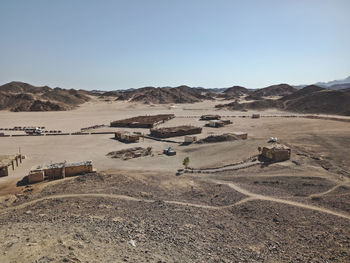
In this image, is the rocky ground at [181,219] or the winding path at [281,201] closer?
the rocky ground at [181,219]

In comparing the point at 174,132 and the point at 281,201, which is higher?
the point at 174,132

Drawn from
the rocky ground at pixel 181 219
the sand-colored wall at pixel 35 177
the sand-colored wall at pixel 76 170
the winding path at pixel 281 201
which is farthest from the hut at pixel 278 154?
the sand-colored wall at pixel 35 177

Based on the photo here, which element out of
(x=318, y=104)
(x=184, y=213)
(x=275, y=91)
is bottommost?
(x=184, y=213)

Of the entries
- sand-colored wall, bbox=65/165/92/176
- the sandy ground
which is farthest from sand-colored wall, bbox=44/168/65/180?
the sandy ground

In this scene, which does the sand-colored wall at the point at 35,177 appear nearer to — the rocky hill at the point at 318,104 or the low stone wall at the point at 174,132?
the low stone wall at the point at 174,132

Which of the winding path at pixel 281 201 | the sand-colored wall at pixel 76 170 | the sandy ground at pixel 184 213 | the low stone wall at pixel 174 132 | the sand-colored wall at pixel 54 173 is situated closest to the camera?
the sandy ground at pixel 184 213

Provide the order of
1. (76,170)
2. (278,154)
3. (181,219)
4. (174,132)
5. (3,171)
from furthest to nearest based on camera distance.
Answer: (174,132) → (278,154) → (3,171) → (76,170) → (181,219)

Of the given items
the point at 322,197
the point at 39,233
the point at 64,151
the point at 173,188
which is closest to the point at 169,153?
the point at 173,188

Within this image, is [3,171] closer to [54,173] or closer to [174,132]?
[54,173]

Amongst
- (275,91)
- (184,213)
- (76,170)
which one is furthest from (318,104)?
(275,91)

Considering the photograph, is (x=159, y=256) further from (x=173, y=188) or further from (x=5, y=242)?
(x=173, y=188)
